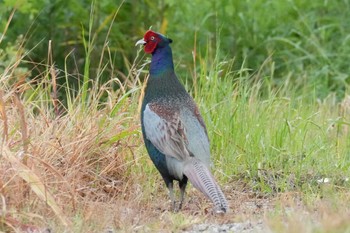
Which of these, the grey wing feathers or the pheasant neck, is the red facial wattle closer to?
the pheasant neck

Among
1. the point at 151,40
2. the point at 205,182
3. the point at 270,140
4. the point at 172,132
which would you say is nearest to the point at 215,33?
the point at 270,140

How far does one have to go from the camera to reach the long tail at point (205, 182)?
6.35 metres

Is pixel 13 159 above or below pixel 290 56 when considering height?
above

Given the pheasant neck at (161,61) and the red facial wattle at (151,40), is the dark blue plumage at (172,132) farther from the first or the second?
the red facial wattle at (151,40)

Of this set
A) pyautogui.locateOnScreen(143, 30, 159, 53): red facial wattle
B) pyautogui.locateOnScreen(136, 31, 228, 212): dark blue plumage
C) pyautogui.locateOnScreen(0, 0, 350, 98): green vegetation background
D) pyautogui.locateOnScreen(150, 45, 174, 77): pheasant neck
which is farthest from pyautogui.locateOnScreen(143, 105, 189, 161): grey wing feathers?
pyautogui.locateOnScreen(0, 0, 350, 98): green vegetation background

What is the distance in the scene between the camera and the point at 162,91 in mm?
7051

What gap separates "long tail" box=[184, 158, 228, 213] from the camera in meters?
6.35

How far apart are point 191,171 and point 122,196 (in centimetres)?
58

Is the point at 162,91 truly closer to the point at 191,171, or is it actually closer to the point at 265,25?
the point at 191,171

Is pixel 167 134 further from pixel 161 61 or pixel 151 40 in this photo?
pixel 151 40

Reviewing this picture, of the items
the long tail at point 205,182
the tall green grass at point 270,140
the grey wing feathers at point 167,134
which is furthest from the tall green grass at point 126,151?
the grey wing feathers at point 167,134

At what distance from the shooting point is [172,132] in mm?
6840

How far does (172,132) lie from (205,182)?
486 millimetres

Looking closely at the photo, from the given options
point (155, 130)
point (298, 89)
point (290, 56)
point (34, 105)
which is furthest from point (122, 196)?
point (290, 56)
